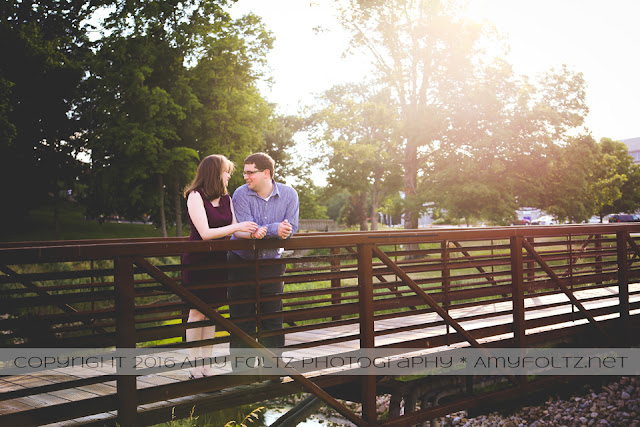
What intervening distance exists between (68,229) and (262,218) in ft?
115

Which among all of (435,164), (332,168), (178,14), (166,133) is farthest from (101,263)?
(332,168)

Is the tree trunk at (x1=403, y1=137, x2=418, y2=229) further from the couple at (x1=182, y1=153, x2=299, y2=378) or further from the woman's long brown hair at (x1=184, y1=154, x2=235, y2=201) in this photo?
the woman's long brown hair at (x1=184, y1=154, x2=235, y2=201)

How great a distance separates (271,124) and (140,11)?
7.96 m

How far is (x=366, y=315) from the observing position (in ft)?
15.7

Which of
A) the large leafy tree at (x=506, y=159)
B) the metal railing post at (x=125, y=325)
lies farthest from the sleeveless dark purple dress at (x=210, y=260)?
the large leafy tree at (x=506, y=159)

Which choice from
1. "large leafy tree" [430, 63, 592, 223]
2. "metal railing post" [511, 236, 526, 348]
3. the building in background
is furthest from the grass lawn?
the building in background

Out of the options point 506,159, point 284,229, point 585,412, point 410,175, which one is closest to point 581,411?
point 585,412

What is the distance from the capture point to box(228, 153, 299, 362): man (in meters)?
4.53

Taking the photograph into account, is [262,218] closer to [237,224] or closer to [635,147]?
[237,224]

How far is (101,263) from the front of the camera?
1555 centimetres

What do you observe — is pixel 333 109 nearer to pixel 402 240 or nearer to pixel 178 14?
pixel 178 14

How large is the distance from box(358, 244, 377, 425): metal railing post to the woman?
98 centimetres

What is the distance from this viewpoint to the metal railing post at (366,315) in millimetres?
4758

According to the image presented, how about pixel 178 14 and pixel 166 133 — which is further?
pixel 178 14
